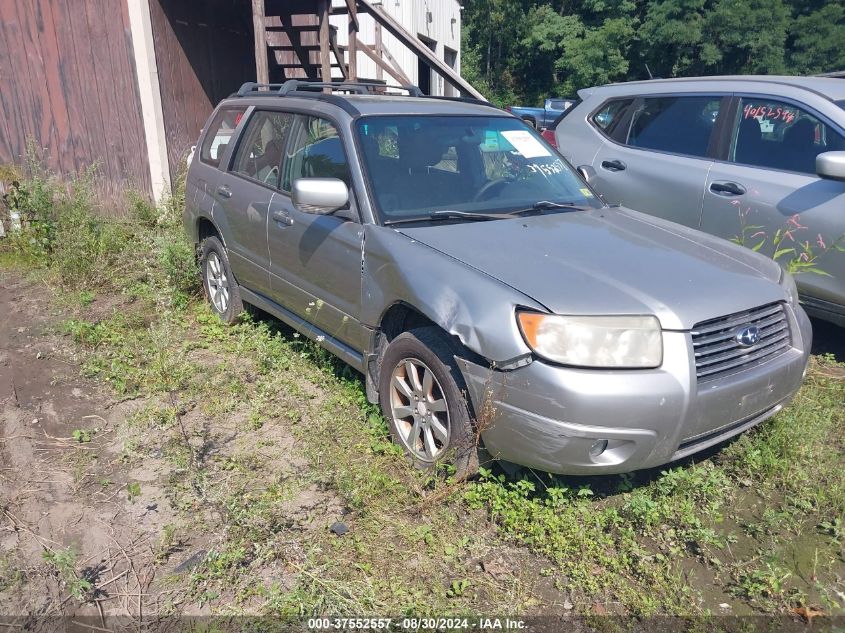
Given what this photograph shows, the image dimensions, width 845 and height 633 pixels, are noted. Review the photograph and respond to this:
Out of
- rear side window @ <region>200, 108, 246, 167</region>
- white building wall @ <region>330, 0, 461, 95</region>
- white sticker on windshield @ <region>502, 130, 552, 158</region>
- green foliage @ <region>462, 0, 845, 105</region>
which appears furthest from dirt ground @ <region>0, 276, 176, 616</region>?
green foliage @ <region>462, 0, 845, 105</region>

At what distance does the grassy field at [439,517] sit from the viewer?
2617 millimetres

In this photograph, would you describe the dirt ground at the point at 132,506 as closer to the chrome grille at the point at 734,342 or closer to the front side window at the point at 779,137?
the chrome grille at the point at 734,342

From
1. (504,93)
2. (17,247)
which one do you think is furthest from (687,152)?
(504,93)

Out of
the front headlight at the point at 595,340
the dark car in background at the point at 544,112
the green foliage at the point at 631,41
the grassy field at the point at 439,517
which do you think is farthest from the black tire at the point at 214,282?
the green foliage at the point at 631,41

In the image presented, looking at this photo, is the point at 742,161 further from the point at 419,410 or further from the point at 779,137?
the point at 419,410

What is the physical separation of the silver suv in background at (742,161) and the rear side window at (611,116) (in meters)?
0.01

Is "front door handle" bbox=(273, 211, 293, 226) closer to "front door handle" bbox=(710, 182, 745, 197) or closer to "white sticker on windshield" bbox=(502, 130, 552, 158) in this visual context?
"white sticker on windshield" bbox=(502, 130, 552, 158)

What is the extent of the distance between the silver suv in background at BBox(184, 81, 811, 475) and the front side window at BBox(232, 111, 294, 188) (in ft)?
0.05

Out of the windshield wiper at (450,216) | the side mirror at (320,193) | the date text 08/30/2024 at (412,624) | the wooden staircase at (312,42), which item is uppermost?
the wooden staircase at (312,42)

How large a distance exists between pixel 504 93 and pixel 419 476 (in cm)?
3719

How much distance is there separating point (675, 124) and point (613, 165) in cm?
57

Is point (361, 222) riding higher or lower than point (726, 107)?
lower

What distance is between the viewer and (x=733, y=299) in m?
2.91

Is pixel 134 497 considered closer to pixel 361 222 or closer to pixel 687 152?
pixel 361 222
